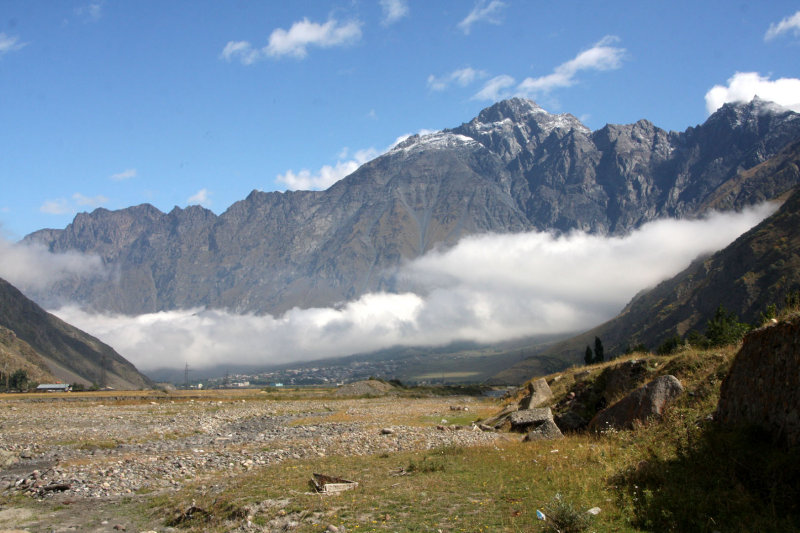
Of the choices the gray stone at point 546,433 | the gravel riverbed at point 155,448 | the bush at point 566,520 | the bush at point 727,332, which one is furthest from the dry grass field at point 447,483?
the bush at point 727,332

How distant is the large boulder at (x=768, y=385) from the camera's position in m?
12.3

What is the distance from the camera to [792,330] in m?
12.8

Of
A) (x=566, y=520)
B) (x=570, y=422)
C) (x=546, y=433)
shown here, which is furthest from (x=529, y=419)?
(x=566, y=520)

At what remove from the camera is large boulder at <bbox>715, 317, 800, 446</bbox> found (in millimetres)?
12273

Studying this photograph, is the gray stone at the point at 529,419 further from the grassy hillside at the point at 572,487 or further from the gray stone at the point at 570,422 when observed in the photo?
the grassy hillside at the point at 572,487

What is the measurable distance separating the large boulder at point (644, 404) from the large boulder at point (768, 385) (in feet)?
14.5

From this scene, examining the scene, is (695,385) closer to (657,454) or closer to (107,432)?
(657,454)

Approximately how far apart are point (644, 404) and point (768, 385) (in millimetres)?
7710

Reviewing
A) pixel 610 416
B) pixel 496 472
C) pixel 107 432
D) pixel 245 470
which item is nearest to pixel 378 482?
pixel 496 472

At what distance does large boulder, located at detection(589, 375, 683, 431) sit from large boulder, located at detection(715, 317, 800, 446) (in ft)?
14.5

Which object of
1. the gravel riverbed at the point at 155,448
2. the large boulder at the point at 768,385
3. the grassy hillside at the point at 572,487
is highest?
the large boulder at the point at 768,385

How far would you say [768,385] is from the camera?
13312 millimetres

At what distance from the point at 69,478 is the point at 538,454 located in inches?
825

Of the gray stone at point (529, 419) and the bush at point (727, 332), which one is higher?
the bush at point (727, 332)
